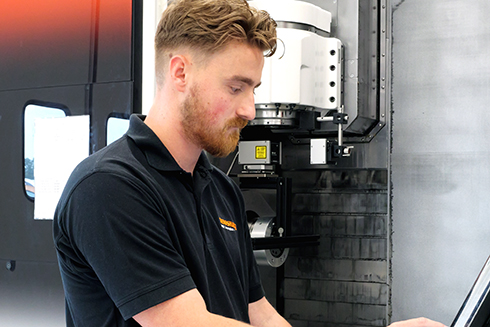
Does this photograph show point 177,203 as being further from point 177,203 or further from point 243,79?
point 243,79

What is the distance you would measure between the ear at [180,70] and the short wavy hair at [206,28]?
0.03 m

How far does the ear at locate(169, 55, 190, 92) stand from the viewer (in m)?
1.11

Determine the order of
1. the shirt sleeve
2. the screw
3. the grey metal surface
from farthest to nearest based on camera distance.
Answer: the screw < the grey metal surface < the shirt sleeve

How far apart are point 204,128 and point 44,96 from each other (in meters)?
2.44

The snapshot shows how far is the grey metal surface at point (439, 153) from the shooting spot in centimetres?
301

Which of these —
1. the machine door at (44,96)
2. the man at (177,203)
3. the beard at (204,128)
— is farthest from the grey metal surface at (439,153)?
the beard at (204,128)

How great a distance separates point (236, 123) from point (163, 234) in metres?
0.32

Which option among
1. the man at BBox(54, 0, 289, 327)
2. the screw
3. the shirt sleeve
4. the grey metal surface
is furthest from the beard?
the screw

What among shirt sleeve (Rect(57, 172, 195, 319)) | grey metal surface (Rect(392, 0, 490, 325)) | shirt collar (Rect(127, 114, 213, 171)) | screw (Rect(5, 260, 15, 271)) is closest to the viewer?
shirt sleeve (Rect(57, 172, 195, 319))

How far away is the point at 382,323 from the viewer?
3039 millimetres

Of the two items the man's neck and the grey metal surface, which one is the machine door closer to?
the grey metal surface

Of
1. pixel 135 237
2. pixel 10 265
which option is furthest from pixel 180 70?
pixel 10 265

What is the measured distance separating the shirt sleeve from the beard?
23 centimetres

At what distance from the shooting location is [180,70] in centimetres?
112
